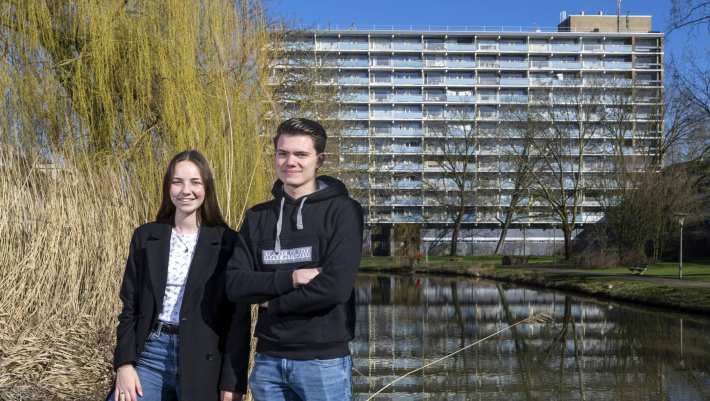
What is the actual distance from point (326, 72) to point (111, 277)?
18161 millimetres

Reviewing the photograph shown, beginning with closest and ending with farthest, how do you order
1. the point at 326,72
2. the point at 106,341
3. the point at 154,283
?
1. the point at 154,283
2. the point at 106,341
3. the point at 326,72

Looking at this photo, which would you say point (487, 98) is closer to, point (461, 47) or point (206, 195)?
point (461, 47)

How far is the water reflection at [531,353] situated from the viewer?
962 cm

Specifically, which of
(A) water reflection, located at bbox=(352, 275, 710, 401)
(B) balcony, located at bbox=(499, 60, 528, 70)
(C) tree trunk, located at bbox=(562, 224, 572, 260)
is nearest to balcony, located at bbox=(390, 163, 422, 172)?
(B) balcony, located at bbox=(499, 60, 528, 70)

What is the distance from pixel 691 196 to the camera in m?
30.2

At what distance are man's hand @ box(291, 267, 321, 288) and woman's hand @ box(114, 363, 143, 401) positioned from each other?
0.81 metres

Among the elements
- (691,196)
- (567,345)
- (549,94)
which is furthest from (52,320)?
(549,94)

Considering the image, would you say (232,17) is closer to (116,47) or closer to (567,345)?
(116,47)

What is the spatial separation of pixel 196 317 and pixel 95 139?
150 inches

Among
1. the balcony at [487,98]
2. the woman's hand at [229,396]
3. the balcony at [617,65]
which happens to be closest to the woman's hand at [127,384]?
the woman's hand at [229,396]

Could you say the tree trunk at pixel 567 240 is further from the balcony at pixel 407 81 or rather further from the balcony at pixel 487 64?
the balcony at pixel 487 64

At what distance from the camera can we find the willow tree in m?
5.39

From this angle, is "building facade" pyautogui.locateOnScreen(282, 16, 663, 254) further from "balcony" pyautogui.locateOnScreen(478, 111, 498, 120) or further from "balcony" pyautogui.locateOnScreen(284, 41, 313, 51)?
"balcony" pyautogui.locateOnScreen(284, 41, 313, 51)

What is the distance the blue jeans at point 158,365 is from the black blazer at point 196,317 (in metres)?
0.04
